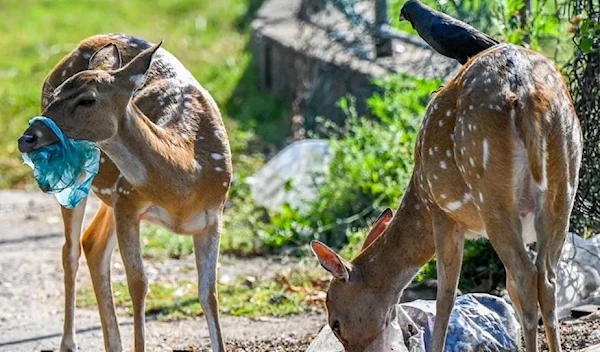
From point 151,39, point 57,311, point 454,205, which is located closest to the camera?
point 454,205

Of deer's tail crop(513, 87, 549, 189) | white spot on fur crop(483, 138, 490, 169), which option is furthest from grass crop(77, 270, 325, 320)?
deer's tail crop(513, 87, 549, 189)

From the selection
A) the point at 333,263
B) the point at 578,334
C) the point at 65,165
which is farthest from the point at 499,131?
the point at 65,165

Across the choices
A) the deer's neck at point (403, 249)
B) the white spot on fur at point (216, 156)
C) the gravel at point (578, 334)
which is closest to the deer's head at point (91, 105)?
the white spot on fur at point (216, 156)

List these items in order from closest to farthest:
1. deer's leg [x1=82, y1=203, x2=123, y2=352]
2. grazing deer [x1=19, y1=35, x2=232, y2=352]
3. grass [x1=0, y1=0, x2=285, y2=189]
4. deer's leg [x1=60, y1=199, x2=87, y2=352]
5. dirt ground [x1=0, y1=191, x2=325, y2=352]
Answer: grazing deer [x1=19, y1=35, x2=232, y2=352] < deer's leg [x1=82, y1=203, x2=123, y2=352] < deer's leg [x1=60, y1=199, x2=87, y2=352] < dirt ground [x1=0, y1=191, x2=325, y2=352] < grass [x1=0, y1=0, x2=285, y2=189]

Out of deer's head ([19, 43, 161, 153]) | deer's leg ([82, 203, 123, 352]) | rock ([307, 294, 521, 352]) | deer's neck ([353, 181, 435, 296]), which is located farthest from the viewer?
deer's leg ([82, 203, 123, 352])

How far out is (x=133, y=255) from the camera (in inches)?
252

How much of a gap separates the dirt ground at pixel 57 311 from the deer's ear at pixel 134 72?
1840 millimetres

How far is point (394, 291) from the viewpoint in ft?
19.7

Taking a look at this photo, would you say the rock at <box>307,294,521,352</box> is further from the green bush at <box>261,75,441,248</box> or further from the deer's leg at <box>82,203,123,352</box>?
the green bush at <box>261,75,441,248</box>

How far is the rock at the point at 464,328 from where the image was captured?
619cm

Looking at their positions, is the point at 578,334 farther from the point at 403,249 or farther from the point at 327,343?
the point at 327,343

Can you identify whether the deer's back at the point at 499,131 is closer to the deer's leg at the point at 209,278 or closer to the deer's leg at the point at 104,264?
the deer's leg at the point at 209,278

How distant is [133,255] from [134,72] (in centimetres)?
99

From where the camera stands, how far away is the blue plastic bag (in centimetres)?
580
